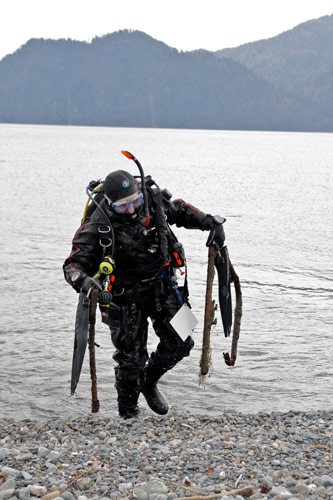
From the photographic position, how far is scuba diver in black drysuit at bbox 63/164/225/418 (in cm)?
700

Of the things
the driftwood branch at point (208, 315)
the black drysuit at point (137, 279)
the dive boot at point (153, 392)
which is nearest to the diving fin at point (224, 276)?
the driftwood branch at point (208, 315)

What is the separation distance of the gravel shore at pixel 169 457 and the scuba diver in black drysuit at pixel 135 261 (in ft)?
2.42

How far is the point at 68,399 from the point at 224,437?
3.49 metres

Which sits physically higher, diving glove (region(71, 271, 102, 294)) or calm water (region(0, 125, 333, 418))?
diving glove (region(71, 271, 102, 294))

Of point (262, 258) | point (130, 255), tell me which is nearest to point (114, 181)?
point (130, 255)

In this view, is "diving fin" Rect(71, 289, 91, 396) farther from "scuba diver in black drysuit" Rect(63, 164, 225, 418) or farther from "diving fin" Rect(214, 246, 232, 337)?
"diving fin" Rect(214, 246, 232, 337)

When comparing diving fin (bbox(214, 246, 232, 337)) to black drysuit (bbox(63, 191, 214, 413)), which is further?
diving fin (bbox(214, 246, 232, 337))

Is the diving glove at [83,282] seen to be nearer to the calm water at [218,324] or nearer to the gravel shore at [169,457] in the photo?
the gravel shore at [169,457]

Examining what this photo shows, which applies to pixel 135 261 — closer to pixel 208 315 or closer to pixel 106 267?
pixel 106 267

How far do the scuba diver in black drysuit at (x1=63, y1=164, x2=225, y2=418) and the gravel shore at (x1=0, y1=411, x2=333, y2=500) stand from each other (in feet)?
2.42

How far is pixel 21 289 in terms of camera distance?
16188 millimetres

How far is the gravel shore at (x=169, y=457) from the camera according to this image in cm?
Result: 517

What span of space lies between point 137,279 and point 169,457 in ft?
6.13

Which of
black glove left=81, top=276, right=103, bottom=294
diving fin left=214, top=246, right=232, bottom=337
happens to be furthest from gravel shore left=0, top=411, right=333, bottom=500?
black glove left=81, top=276, right=103, bottom=294
